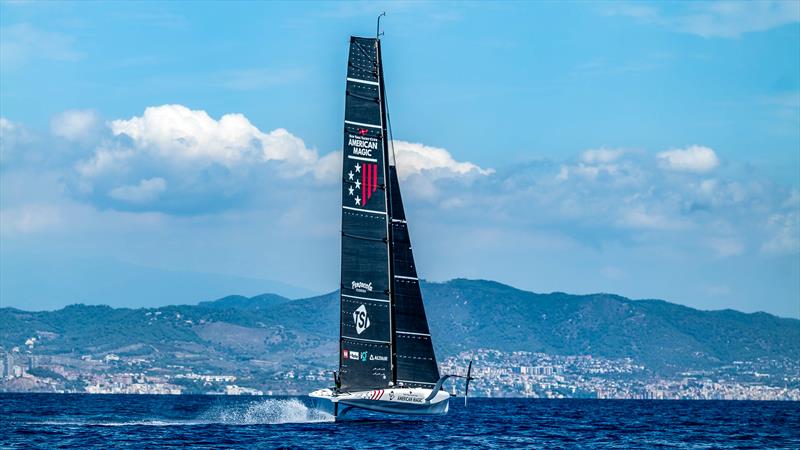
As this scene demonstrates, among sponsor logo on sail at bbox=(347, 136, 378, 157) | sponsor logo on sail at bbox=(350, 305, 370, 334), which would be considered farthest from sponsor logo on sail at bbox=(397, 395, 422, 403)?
sponsor logo on sail at bbox=(347, 136, 378, 157)

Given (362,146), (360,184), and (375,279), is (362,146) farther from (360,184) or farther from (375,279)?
(375,279)

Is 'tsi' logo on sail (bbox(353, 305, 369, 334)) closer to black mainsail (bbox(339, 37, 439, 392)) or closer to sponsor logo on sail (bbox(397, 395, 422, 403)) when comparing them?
black mainsail (bbox(339, 37, 439, 392))

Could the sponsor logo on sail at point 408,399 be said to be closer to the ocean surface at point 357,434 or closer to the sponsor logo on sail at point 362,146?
the ocean surface at point 357,434

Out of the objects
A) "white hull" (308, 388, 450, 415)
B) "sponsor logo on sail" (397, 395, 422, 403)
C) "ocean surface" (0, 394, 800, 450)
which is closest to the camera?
"ocean surface" (0, 394, 800, 450)

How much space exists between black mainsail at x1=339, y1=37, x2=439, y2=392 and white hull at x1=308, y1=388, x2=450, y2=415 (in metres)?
0.59

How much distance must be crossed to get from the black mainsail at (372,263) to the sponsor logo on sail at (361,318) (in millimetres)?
56

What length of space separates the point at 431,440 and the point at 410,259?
10126 millimetres

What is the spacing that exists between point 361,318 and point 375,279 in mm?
2343

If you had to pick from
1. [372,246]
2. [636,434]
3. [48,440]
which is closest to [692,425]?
[636,434]

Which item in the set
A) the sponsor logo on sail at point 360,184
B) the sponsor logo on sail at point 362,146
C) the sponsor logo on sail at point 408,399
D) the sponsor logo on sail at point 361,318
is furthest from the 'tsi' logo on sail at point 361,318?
the sponsor logo on sail at point 362,146

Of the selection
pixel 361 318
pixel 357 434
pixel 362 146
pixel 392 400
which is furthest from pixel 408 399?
pixel 362 146

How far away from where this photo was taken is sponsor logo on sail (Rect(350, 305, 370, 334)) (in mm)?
71812

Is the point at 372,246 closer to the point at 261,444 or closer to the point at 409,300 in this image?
the point at 409,300

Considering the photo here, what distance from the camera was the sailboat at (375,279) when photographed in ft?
234
